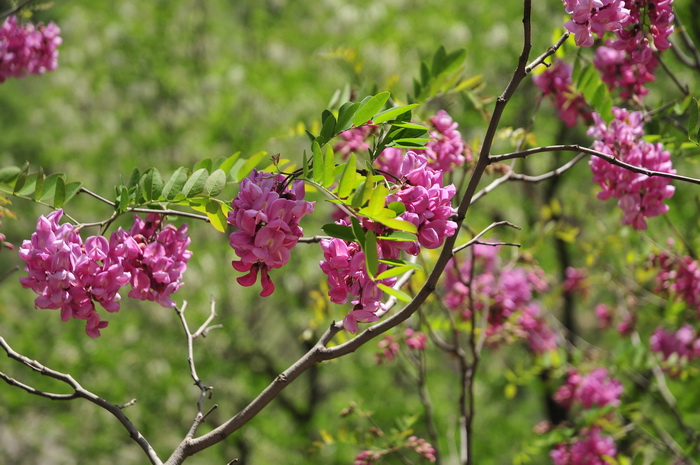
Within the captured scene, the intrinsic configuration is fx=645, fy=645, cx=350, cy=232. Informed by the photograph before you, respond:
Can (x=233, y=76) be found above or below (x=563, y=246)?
above

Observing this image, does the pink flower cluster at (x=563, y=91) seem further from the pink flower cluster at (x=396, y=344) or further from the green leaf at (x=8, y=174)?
the green leaf at (x=8, y=174)

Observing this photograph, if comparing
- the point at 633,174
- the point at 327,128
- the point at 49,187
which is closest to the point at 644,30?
the point at 633,174

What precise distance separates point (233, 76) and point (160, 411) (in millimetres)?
4913

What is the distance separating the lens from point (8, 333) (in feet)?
31.7

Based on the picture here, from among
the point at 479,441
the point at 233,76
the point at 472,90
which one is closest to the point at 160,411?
the point at 479,441

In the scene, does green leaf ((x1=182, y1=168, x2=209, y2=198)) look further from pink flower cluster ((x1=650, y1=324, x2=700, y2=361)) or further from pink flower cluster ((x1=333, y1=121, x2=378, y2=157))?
pink flower cluster ((x1=650, y1=324, x2=700, y2=361))

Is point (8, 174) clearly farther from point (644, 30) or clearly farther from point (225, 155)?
point (225, 155)

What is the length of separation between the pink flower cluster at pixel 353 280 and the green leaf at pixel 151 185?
54 centimetres

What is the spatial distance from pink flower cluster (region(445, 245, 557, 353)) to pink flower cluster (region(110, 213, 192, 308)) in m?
1.75

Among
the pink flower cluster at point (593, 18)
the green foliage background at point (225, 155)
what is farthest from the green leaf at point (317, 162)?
the green foliage background at point (225, 155)

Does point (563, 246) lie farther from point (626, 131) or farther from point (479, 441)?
point (626, 131)

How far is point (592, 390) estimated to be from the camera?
3.76m

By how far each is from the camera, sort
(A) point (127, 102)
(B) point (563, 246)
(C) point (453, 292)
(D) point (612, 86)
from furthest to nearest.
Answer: (A) point (127, 102), (B) point (563, 246), (C) point (453, 292), (D) point (612, 86)

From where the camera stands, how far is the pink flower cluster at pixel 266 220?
1163 mm
